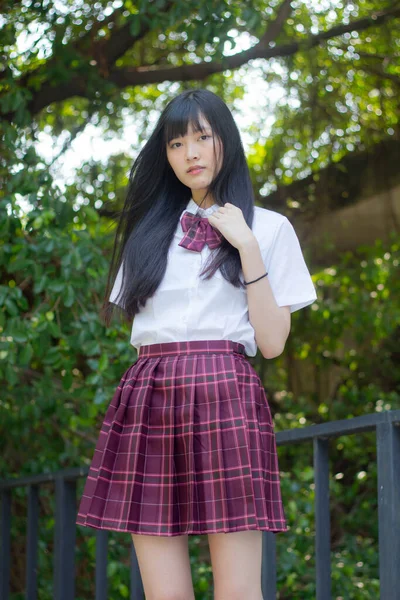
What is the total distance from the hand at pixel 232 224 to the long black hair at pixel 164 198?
0.05m

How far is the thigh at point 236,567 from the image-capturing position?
1.56 m

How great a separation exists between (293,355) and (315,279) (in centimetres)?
83

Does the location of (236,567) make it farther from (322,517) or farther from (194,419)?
(322,517)

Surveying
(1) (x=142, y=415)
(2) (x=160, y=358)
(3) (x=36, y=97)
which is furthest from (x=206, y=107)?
(3) (x=36, y=97)

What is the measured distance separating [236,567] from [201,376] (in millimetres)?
335

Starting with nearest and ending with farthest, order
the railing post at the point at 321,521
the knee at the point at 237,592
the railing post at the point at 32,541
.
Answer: the knee at the point at 237,592, the railing post at the point at 321,521, the railing post at the point at 32,541

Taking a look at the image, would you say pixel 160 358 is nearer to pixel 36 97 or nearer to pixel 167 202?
pixel 167 202

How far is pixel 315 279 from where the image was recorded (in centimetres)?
511

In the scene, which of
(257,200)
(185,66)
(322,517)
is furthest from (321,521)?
(257,200)

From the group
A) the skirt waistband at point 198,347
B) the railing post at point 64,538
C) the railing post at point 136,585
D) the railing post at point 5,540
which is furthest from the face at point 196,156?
the railing post at point 5,540

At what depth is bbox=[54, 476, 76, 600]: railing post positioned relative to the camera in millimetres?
2736

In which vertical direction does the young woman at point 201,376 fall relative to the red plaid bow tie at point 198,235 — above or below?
below

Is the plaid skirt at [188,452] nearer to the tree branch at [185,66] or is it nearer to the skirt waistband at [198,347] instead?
the skirt waistband at [198,347]

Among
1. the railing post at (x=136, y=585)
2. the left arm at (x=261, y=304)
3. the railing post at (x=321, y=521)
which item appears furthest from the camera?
the railing post at (x=136, y=585)
